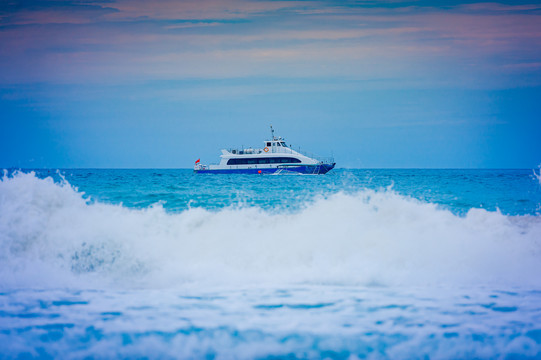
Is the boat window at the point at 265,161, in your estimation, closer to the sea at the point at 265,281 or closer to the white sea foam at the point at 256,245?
the white sea foam at the point at 256,245

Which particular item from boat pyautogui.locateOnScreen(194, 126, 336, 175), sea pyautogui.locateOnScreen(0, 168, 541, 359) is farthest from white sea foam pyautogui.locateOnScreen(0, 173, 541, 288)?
boat pyautogui.locateOnScreen(194, 126, 336, 175)

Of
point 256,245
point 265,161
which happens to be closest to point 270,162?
point 265,161

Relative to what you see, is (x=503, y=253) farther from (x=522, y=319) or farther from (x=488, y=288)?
(x=522, y=319)

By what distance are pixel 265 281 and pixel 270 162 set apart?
1885 inches

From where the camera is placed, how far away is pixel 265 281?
21.1ft

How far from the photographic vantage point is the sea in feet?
13.9

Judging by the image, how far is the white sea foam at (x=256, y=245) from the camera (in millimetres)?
6602

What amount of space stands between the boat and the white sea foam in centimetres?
4298

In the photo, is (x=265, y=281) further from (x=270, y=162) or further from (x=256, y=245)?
(x=270, y=162)

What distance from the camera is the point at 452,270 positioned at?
268 inches

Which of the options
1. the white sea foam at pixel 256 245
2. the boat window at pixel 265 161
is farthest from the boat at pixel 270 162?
the white sea foam at pixel 256 245

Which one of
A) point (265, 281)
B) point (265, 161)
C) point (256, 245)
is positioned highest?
point (265, 161)

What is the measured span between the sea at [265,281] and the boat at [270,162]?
1696 inches

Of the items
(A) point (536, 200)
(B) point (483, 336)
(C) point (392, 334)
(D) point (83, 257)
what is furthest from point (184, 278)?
(A) point (536, 200)
